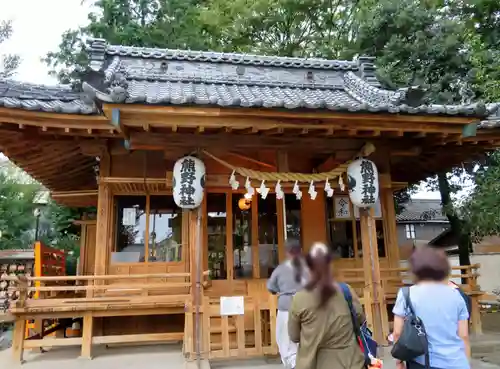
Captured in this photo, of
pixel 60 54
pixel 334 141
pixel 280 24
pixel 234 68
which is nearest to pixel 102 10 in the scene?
pixel 60 54

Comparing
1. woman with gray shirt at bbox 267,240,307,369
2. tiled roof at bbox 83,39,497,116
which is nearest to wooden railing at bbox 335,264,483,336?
woman with gray shirt at bbox 267,240,307,369

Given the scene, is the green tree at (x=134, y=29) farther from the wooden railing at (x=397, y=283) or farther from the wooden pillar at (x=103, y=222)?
the wooden railing at (x=397, y=283)

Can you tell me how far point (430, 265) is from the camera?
2830 millimetres

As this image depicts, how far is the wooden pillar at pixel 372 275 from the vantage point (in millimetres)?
6207

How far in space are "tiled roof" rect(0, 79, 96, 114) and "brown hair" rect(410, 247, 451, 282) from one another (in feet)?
16.3

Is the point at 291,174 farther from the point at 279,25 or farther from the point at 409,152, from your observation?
the point at 279,25

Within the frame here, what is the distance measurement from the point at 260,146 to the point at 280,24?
13.7 m

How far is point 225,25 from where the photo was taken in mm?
18828

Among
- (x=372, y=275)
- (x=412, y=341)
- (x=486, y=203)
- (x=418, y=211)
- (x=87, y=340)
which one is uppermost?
(x=418, y=211)

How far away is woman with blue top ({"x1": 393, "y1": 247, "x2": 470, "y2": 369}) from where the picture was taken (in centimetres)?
283

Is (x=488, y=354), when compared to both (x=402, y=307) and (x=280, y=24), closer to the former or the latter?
(x=402, y=307)

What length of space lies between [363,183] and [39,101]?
513cm

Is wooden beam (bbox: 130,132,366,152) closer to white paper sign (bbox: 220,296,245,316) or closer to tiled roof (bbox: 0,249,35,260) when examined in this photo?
white paper sign (bbox: 220,296,245,316)

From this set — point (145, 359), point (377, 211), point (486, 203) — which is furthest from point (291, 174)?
point (486, 203)
